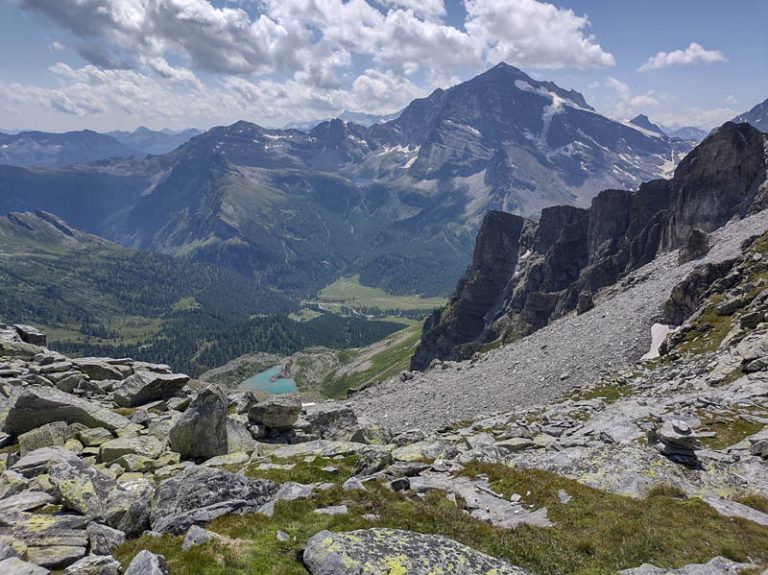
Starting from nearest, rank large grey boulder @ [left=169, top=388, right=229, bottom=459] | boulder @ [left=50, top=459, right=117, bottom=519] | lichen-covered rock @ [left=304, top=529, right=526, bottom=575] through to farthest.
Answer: lichen-covered rock @ [left=304, top=529, right=526, bottom=575] < boulder @ [left=50, top=459, right=117, bottom=519] < large grey boulder @ [left=169, top=388, right=229, bottom=459]

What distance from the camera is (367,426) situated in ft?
125

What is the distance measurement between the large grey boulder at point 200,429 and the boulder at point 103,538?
1181 cm

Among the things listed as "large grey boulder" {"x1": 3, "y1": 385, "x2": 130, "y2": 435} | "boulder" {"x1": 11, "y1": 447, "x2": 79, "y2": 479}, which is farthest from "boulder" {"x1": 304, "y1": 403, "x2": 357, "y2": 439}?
"boulder" {"x1": 11, "y1": 447, "x2": 79, "y2": 479}

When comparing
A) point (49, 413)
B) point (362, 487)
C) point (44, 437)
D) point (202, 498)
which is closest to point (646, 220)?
point (362, 487)

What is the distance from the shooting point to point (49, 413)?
98.7 feet

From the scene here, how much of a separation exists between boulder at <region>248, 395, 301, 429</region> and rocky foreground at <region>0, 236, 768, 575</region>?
0.16 meters

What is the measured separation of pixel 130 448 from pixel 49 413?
727cm

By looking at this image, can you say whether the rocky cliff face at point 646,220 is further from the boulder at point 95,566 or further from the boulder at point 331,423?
the boulder at point 95,566

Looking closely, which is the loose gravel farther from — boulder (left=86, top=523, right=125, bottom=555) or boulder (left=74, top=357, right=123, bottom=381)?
boulder (left=86, top=523, right=125, bottom=555)

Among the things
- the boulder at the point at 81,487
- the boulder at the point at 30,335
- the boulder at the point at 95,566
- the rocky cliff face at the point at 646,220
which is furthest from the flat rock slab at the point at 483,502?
the rocky cliff face at the point at 646,220

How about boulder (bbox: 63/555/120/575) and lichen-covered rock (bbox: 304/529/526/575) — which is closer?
boulder (bbox: 63/555/120/575)

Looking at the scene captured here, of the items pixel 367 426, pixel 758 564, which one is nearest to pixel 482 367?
pixel 367 426

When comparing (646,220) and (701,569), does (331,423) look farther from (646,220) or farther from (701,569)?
(646,220)

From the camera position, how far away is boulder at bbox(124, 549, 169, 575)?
539 inches
